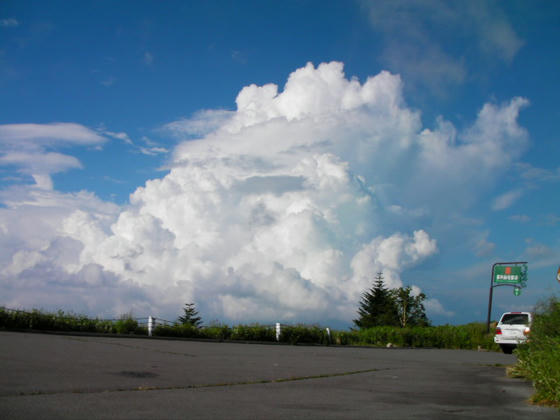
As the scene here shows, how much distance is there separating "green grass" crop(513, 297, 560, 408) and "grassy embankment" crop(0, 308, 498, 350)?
16175 millimetres

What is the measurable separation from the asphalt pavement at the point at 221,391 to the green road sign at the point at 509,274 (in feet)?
110

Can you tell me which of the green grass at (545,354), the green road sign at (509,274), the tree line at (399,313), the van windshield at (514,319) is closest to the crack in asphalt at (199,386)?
the green grass at (545,354)

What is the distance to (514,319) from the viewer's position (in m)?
24.2

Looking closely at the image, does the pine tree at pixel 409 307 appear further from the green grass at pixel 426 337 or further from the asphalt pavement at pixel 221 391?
the asphalt pavement at pixel 221 391

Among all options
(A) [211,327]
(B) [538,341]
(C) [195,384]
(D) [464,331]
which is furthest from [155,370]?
(D) [464,331]

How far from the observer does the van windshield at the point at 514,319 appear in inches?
940

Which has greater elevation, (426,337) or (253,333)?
(253,333)

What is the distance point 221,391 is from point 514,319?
2068 centimetres

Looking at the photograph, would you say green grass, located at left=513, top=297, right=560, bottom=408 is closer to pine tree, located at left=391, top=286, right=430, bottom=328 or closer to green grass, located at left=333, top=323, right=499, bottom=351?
green grass, located at left=333, top=323, right=499, bottom=351

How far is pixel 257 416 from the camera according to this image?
218 inches

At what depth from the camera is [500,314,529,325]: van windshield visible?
23875 mm

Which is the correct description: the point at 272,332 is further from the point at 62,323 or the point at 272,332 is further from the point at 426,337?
the point at 426,337

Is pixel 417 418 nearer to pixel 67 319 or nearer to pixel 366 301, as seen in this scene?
pixel 67 319


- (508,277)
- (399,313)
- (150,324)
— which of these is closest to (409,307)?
(399,313)
